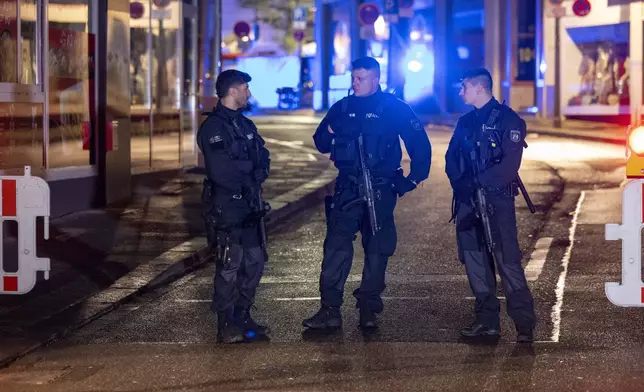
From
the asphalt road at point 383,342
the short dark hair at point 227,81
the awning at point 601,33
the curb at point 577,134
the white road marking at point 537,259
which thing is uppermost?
the awning at point 601,33

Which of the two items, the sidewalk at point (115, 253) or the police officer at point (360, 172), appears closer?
the police officer at point (360, 172)

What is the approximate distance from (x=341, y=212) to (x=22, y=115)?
20.5 ft

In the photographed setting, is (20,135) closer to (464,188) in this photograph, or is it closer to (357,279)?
(357,279)

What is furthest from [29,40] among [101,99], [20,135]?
[101,99]

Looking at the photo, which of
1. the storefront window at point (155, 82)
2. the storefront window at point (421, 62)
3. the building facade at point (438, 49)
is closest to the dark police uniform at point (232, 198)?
the storefront window at point (155, 82)

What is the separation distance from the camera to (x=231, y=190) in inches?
329

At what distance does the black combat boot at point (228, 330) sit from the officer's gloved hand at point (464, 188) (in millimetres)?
1646

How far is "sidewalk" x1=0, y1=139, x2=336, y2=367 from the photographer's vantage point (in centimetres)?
902

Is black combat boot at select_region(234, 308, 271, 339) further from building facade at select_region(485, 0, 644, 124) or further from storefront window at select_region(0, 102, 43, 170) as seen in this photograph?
building facade at select_region(485, 0, 644, 124)

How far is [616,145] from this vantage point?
27438 millimetres

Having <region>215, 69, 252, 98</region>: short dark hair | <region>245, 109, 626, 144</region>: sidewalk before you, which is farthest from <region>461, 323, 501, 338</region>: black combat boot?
<region>245, 109, 626, 144</region>: sidewalk

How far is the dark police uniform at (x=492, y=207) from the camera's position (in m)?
8.29

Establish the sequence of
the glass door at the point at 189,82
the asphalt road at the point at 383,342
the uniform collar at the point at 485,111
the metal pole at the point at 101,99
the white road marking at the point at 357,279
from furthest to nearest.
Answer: the glass door at the point at 189,82
the metal pole at the point at 101,99
the white road marking at the point at 357,279
the uniform collar at the point at 485,111
the asphalt road at the point at 383,342

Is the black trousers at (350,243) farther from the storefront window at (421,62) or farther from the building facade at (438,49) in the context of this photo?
the storefront window at (421,62)
